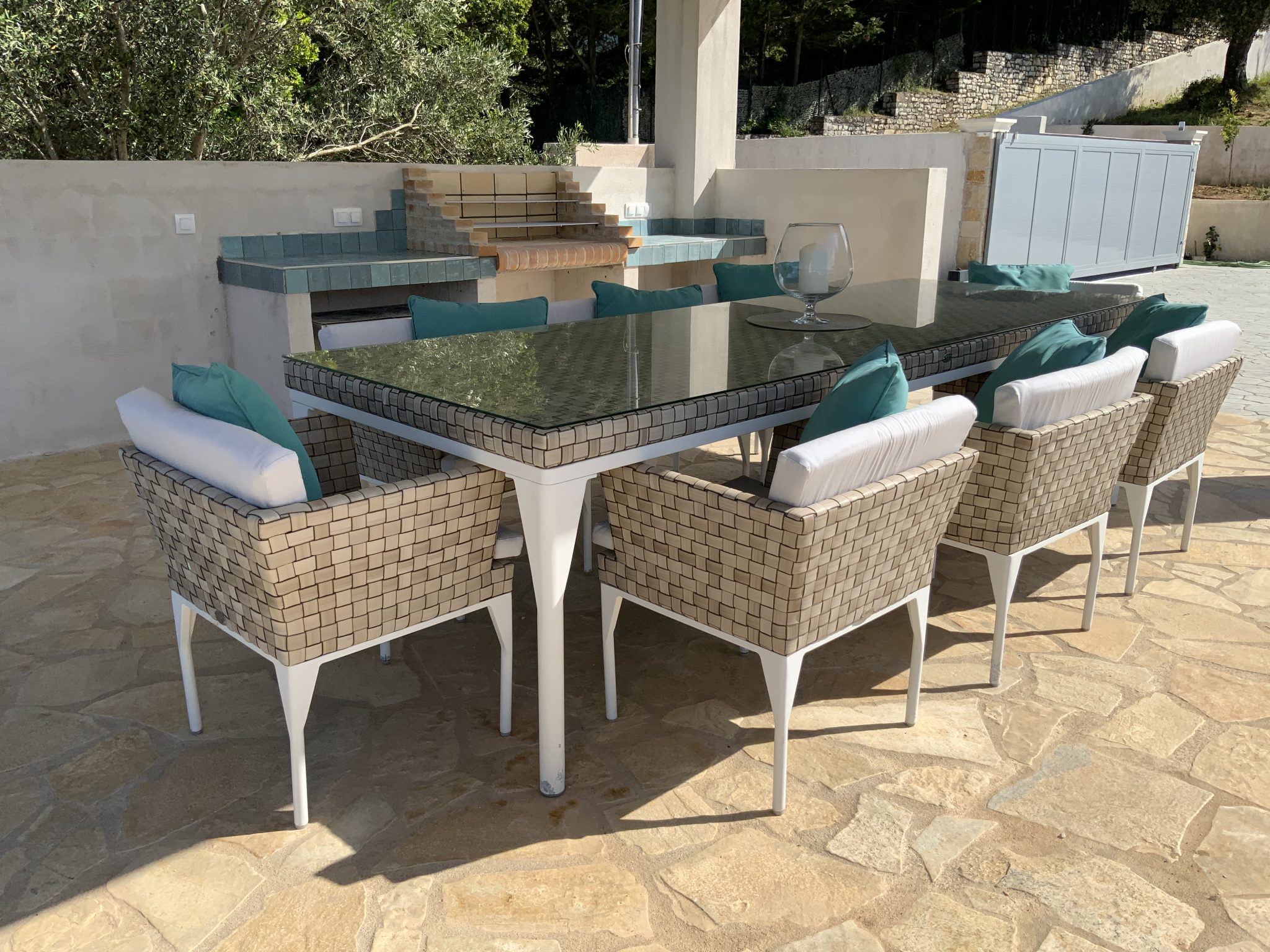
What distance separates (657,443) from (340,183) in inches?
145

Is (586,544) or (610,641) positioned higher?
(610,641)

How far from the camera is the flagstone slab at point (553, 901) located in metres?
1.63

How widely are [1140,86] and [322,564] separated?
2313cm

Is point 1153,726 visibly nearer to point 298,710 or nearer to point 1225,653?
point 1225,653

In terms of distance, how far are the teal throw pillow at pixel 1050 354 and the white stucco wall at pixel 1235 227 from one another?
12.3m

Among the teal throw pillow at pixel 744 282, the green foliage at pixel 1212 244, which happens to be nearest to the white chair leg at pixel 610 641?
the teal throw pillow at pixel 744 282

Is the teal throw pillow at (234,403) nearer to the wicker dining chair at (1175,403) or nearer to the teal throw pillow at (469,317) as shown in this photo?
the teal throw pillow at (469,317)

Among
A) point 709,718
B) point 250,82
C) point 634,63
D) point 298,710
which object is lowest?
point 709,718

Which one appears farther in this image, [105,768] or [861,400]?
[105,768]

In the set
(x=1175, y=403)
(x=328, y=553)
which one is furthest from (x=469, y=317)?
(x=1175, y=403)

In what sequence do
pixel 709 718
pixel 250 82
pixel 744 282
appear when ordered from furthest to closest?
pixel 250 82 → pixel 744 282 → pixel 709 718

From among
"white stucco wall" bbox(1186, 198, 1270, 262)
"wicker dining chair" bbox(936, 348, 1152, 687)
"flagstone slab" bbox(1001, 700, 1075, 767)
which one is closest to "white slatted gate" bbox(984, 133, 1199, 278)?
"white stucco wall" bbox(1186, 198, 1270, 262)

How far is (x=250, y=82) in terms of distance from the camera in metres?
7.90

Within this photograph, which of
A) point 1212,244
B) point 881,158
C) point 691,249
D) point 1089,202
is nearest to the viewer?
point 691,249
